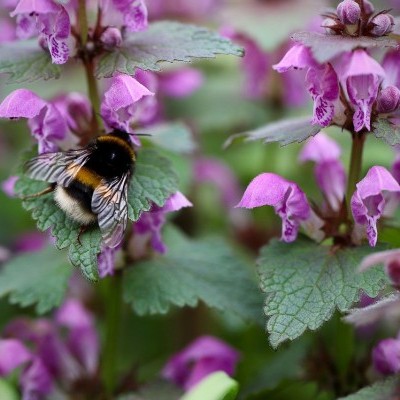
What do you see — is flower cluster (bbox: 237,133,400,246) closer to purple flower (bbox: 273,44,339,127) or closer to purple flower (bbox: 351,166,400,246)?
purple flower (bbox: 351,166,400,246)

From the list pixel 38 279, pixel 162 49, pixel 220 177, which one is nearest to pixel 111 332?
pixel 38 279

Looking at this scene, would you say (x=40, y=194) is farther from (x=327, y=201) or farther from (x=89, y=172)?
(x=327, y=201)

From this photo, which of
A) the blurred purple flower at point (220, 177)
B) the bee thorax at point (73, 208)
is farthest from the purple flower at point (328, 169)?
the blurred purple flower at point (220, 177)

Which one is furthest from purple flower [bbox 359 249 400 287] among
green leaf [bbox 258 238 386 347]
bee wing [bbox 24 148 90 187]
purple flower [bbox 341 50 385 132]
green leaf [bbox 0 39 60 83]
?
green leaf [bbox 0 39 60 83]

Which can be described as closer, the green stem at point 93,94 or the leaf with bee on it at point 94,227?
the leaf with bee on it at point 94,227

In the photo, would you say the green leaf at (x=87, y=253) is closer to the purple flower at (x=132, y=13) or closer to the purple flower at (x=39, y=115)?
the purple flower at (x=39, y=115)

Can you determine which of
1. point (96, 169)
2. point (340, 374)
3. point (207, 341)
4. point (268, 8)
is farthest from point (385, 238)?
point (268, 8)

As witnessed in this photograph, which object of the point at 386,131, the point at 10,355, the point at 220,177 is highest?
the point at 386,131
